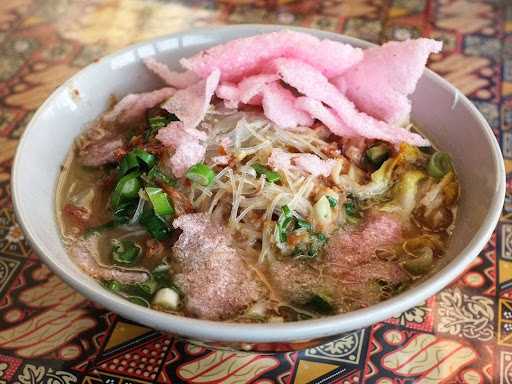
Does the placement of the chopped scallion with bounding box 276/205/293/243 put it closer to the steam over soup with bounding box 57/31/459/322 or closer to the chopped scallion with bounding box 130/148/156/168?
the steam over soup with bounding box 57/31/459/322

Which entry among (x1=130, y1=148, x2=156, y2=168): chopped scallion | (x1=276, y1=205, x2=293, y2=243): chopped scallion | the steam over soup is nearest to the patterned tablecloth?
the steam over soup

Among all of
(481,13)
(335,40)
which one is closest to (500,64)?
(481,13)

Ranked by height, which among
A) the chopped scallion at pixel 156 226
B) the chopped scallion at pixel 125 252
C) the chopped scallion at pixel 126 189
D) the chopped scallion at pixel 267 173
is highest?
the chopped scallion at pixel 267 173

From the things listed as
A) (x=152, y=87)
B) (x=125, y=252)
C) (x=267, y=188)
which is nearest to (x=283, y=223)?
(x=267, y=188)

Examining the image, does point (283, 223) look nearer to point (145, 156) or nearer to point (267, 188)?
point (267, 188)

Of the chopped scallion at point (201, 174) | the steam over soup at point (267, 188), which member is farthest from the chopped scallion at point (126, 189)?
the chopped scallion at point (201, 174)

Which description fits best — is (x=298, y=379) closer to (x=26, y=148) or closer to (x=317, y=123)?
(x=317, y=123)

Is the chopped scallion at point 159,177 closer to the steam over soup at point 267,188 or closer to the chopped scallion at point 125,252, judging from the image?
the steam over soup at point 267,188
